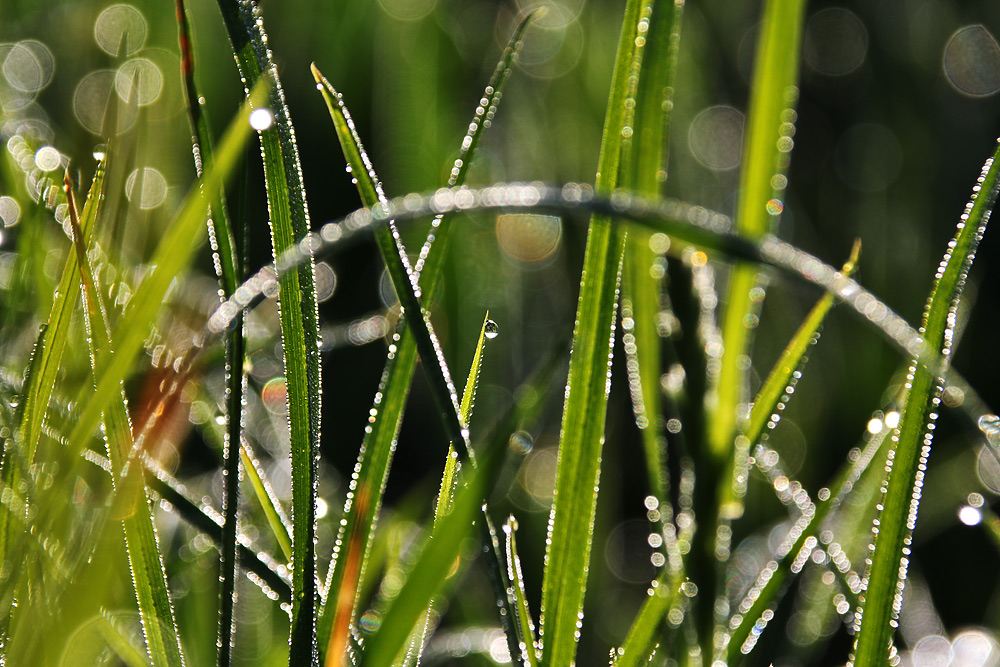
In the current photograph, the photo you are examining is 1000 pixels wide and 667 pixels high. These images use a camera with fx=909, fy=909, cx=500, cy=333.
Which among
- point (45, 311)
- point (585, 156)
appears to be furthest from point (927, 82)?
point (45, 311)

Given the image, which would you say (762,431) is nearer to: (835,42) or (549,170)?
(549,170)

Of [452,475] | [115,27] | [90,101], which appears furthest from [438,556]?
[115,27]

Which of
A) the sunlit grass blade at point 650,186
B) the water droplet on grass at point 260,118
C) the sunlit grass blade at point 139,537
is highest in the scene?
the sunlit grass blade at point 650,186

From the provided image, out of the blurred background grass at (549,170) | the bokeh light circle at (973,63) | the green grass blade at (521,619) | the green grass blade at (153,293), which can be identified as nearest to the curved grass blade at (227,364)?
the green grass blade at (153,293)

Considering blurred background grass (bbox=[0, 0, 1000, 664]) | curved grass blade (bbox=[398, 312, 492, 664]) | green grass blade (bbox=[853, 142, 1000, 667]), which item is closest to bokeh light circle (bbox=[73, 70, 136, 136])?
blurred background grass (bbox=[0, 0, 1000, 664])

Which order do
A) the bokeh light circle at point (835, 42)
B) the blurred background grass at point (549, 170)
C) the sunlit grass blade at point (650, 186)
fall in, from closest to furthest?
1. the sunlit grass blade at point (650, 186)
2. the blurred background grass at point (549, 170)
3. the bokeh light circle at point (835, 42)

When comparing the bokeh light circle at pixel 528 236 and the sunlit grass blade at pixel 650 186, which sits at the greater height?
the bokeh light circle at pixel 528 236

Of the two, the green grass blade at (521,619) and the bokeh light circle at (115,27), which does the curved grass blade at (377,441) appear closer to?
the green grass blade at (521,619)

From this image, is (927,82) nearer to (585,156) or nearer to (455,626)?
(585,156)
